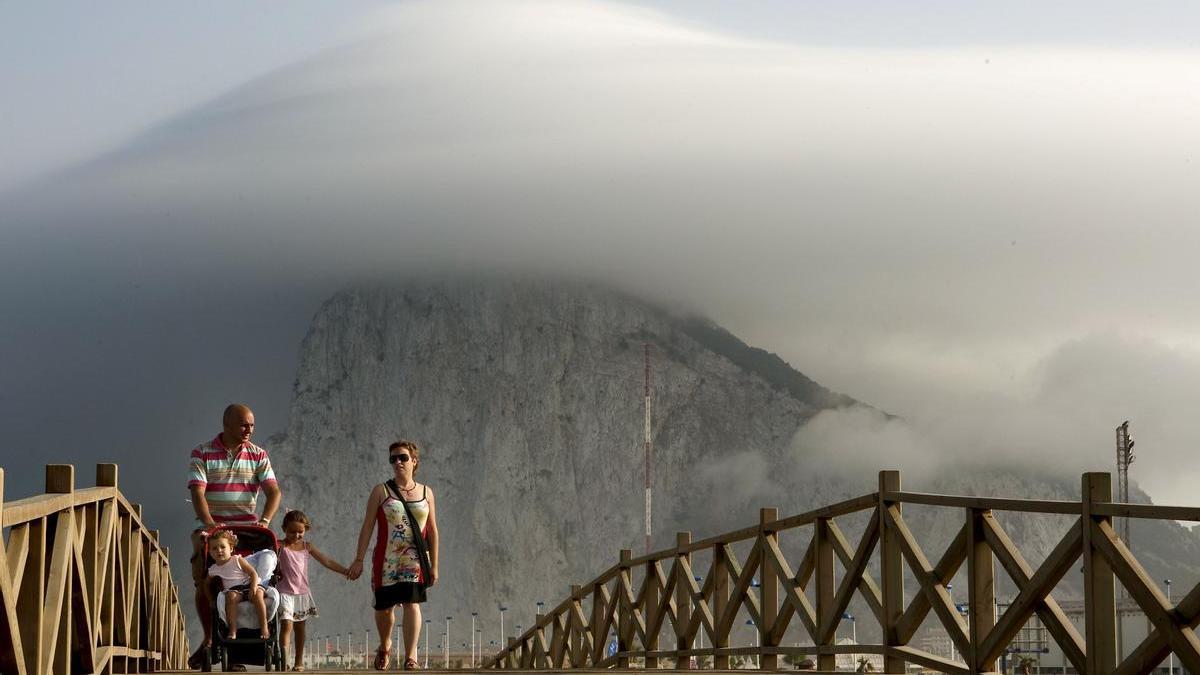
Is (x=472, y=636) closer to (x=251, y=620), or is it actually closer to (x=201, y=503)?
(x=201, y=503)

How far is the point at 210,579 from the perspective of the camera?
1209cm

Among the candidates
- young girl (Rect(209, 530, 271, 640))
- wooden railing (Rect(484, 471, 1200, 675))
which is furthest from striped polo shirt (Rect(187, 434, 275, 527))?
wooden railing (Rect(484, 471, 1200, 675))

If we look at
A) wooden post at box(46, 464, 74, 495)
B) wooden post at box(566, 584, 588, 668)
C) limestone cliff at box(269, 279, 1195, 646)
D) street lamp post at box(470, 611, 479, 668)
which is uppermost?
limestone cliff at box(269, 279, 1195, 646)

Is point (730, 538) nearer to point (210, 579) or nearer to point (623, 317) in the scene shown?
point (210, 579)

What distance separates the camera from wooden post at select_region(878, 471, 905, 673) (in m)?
10.8

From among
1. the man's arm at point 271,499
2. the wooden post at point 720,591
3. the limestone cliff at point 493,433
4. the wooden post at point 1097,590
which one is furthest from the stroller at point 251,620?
the limestone cliff at point 493,433

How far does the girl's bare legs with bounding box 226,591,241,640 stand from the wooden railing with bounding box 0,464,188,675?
2.20 feet

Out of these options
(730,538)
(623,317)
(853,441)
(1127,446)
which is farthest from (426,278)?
(730,538)

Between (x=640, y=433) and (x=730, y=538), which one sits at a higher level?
(x=640, y=433)

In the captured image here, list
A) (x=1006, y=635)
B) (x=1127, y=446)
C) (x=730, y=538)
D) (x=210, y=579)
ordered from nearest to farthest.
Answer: (x=1006, y=635) → (x=210, y=579) → (x=730, y=538) → (x=1127, y=446)

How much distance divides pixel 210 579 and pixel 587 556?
140 meters

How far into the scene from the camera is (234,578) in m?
12.0

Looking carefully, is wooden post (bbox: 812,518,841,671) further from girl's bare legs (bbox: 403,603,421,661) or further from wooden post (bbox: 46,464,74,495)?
wooden post (bbox: 46,464,74,495)

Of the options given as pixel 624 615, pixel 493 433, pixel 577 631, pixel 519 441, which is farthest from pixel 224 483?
pixel 519 441
